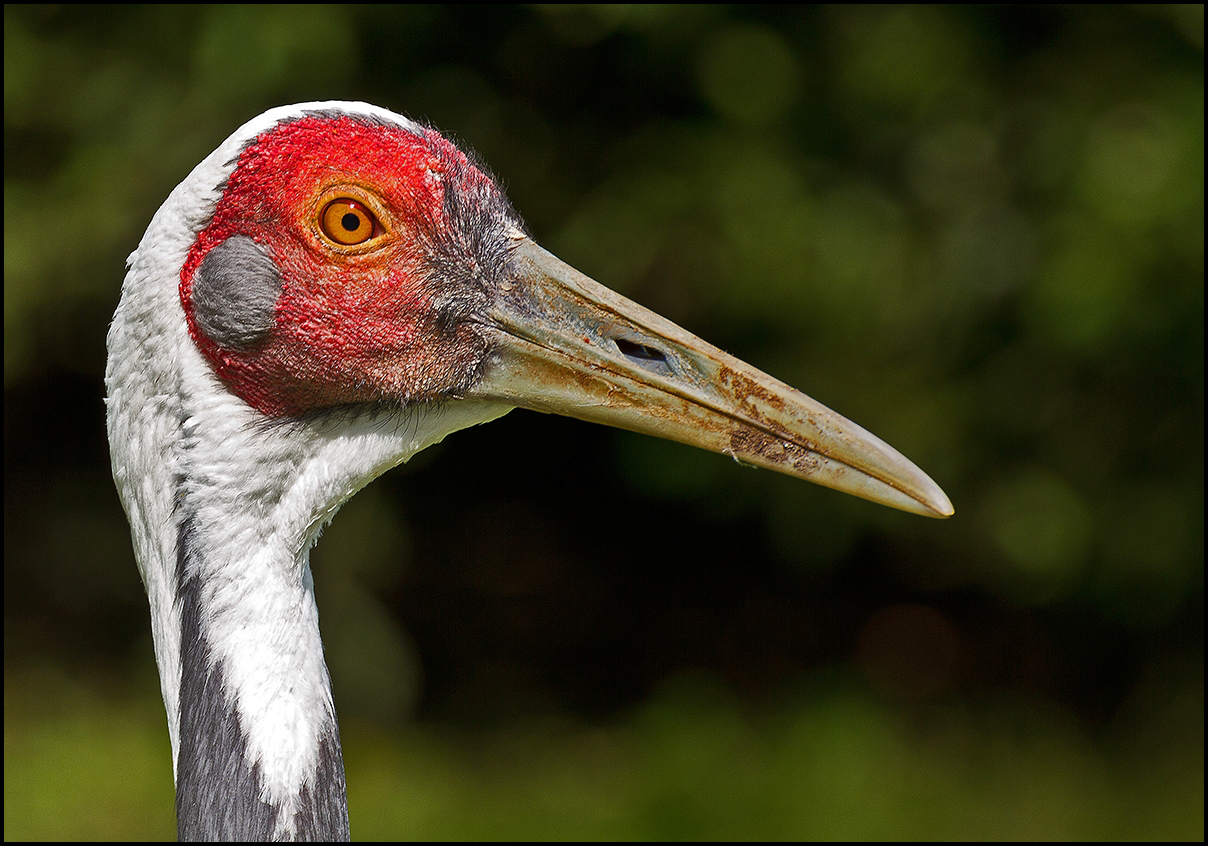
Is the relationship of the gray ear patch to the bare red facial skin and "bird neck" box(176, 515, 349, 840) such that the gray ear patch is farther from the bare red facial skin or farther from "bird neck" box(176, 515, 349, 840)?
"bird neck" box(176, 515, 349, 840)

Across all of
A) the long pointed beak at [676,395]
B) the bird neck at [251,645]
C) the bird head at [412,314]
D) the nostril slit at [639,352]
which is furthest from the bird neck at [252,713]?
the nostril slit at [639,352]

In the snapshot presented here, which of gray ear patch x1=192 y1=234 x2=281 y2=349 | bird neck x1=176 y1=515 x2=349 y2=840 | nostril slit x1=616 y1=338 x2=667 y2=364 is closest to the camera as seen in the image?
bird neck x1=176 y1=515 x2=349 y2=840

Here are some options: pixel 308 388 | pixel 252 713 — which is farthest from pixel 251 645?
pixel 308 388

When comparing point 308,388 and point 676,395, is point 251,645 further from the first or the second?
point 676,395

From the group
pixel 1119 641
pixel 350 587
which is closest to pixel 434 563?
pixel 350 587

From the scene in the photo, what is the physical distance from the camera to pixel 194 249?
2.49m

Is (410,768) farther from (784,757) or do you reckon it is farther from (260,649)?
(260,649)

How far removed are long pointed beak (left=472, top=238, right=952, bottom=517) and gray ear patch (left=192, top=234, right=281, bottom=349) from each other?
480mm

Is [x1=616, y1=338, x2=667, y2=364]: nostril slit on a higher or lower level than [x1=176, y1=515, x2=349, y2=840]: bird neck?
higher

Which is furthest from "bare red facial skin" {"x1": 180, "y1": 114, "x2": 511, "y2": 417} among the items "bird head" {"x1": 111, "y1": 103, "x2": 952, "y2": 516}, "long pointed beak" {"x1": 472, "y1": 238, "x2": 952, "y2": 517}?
"long pointed beak" {"x1": 472, "y1": 238, "x2": 952, "y2": 517}

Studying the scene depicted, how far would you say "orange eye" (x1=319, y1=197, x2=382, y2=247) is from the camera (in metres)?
2.48

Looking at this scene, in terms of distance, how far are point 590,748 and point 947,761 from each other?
2118 mm

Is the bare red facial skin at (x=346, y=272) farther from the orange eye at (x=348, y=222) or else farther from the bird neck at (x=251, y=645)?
the bird neck at (x=251, y=645)

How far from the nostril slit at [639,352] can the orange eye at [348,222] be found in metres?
0.58
